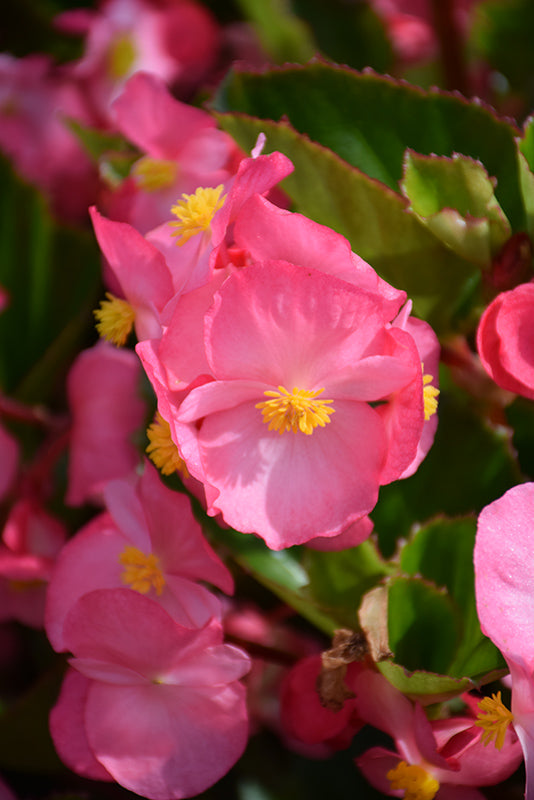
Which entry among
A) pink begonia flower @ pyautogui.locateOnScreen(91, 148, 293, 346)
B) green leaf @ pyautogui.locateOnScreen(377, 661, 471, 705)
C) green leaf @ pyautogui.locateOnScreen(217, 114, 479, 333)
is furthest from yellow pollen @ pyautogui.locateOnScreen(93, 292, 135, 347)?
green leaf @ pyautogui.locateOnScreen(377, 661, 471, 705)

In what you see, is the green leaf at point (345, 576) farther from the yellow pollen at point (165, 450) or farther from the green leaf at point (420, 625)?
the yellow pollen at point (165, 450)

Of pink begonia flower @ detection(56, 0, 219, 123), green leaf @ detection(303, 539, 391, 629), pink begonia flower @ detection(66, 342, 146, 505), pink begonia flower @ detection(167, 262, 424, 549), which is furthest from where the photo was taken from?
pink begonia flower @ detection(56, 0, 219, 123)

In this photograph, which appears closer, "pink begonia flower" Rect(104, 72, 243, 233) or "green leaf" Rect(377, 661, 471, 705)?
"green leaf" Rect(377, 661, 471, 705)

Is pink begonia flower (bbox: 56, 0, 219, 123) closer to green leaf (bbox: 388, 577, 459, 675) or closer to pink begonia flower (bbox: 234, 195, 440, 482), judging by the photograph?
pink begonia flower (bbox: 234, 195, 440, 482)

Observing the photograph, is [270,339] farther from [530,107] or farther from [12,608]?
[530,107]

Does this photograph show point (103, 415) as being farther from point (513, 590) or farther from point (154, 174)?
point (513, 590)

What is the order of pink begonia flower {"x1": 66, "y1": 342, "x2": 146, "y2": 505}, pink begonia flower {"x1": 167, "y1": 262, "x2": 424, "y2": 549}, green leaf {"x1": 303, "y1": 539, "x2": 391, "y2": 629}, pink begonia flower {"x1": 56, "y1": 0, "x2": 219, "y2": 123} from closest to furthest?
pink begonia flower {"x1": 167, "y1": 262, "x2": 424, "y2": 549}, green leaf {"x1": 303, "y1": 539, "x2": 391, "y2": 629}, pink begonia flower {"x1": 66, "y1": 342, "x2": 146, "y2": 505}, pink begonia flower {"x1": 56, "y1": 0, "x2": 219, "y2": 123}
